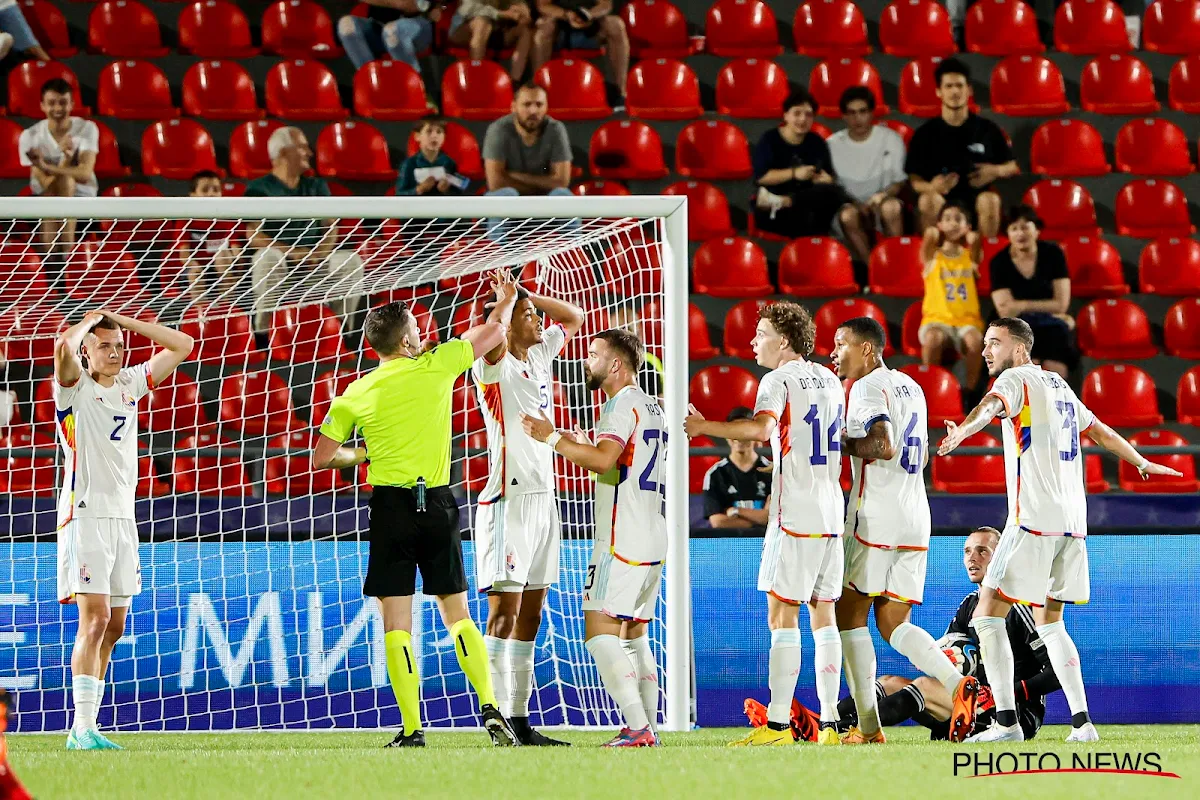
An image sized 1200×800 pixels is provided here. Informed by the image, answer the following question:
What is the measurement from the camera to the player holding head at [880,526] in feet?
21.6

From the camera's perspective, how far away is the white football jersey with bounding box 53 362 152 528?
270 inches

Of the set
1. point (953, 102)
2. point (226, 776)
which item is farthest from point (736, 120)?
point (226, 776)

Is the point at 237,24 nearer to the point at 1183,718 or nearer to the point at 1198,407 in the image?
the point at 1198,407

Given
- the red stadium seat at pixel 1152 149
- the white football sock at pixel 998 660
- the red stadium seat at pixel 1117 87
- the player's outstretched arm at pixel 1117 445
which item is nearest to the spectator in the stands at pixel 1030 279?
the red stadium seat at pixel 1152 149

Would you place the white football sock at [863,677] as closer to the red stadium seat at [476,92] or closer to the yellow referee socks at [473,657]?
the yellow referee socks at [473,657]

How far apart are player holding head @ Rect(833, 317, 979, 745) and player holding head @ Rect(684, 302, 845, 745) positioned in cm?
13

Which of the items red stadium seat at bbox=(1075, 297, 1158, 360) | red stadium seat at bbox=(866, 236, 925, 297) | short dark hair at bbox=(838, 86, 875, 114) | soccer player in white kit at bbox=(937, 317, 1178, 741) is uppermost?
short dark hair at bbox=(838, 86, 875, 114)

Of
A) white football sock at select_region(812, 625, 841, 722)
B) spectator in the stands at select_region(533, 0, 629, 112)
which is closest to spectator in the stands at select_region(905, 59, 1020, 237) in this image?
spectator in the stands at select_region(533, 0, 629, 112)

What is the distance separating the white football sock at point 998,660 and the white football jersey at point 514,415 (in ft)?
6.71

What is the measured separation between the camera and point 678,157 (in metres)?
11.5

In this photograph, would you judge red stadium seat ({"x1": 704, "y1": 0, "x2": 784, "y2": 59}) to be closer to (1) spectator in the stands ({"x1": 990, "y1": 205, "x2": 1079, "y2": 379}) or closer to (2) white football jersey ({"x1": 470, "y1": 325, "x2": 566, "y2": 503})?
(1) spectator in the stands ({"x1": 990, "y1": 205, "x2": 1079, "y2": 379})

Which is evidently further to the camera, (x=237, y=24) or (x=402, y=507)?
(x=237, y=24)

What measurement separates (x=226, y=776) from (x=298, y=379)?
3.85 m

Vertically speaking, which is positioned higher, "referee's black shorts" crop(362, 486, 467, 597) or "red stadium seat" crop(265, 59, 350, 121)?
"red stadium seat" crop(265, 59, 350, 121)
